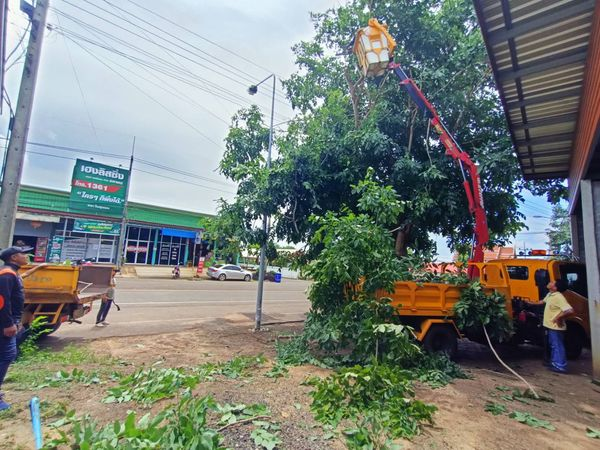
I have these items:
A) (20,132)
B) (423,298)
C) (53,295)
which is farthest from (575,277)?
(20,132)

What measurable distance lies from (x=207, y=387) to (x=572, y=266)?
8.21m

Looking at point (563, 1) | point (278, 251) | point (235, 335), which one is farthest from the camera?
point (278, 251)

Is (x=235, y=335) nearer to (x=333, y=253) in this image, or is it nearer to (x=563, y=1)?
(x=333, y=253)

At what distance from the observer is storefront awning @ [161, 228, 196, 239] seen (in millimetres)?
28094

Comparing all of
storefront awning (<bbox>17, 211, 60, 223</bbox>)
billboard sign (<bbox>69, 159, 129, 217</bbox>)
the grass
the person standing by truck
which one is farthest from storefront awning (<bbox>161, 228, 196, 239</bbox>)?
the grass

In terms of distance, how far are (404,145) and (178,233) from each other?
77.9ft

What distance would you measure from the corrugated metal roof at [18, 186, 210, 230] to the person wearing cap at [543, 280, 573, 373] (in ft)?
47.8

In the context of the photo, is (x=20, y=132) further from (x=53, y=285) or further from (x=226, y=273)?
(x=226, y=273)

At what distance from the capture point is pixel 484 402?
4539 millimetres

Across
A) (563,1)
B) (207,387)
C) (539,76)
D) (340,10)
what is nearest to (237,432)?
(207,387)

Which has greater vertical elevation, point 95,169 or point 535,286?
point 95,169

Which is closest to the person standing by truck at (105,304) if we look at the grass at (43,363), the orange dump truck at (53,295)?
the orange dump truck at (53,295)

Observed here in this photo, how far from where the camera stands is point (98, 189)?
22250 mm

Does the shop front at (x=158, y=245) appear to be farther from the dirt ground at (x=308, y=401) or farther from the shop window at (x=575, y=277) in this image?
the shop window at (x=575, y=277)
